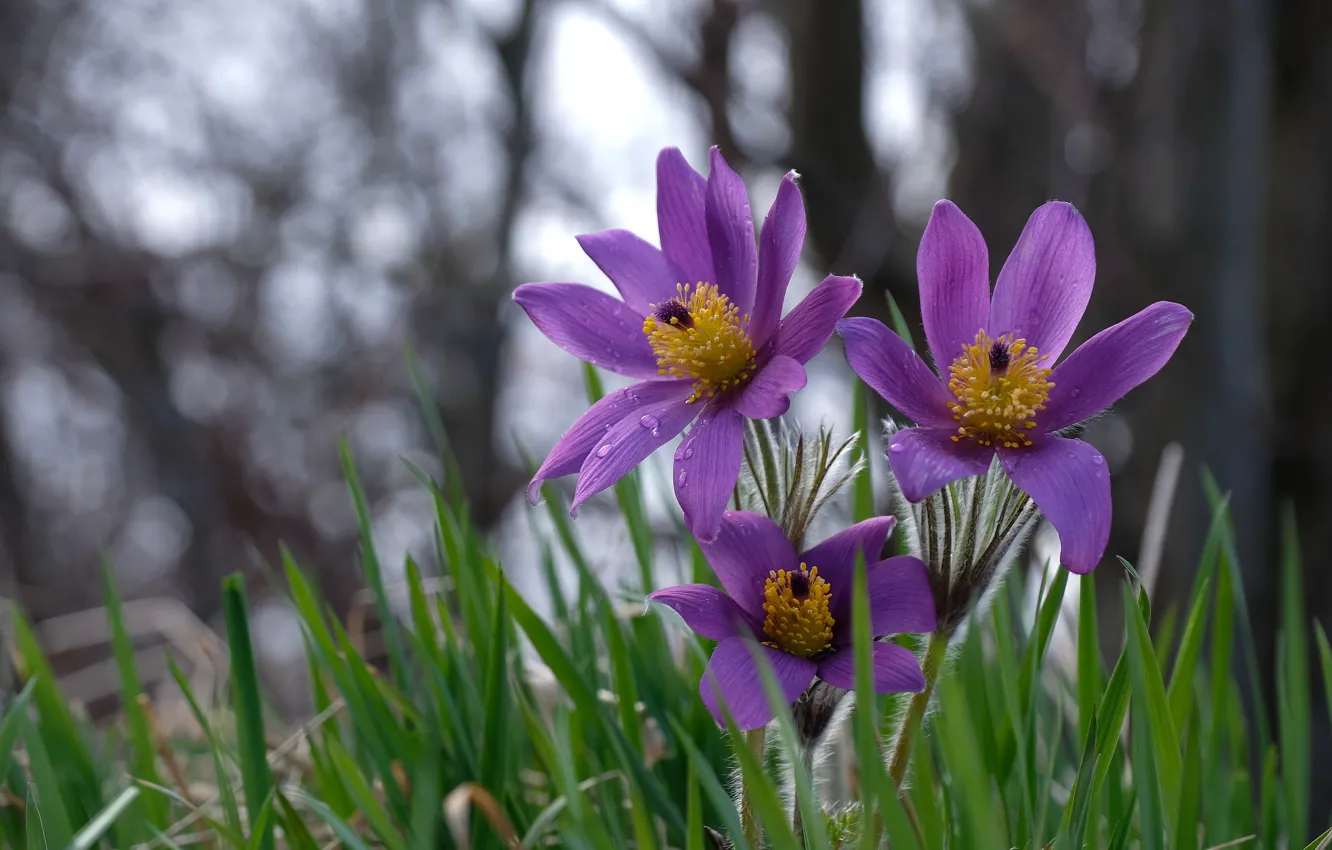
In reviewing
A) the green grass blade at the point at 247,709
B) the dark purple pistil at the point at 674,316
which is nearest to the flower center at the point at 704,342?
the dark purple pistil at the point at 674,316

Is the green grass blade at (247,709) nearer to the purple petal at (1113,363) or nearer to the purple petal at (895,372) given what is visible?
the purple petal at (895,372)

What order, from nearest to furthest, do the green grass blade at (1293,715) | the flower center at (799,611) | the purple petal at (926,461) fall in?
the purple petal at (926,461), the flower center at (799,611), the green grass blade at (1293,715)

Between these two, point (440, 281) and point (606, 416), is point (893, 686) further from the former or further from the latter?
point (440, 281)

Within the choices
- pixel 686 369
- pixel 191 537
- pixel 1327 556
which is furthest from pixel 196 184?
pixel 686 369

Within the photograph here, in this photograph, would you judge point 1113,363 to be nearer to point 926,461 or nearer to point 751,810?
point 926,461

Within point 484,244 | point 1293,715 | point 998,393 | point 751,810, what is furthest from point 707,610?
point 484,244
